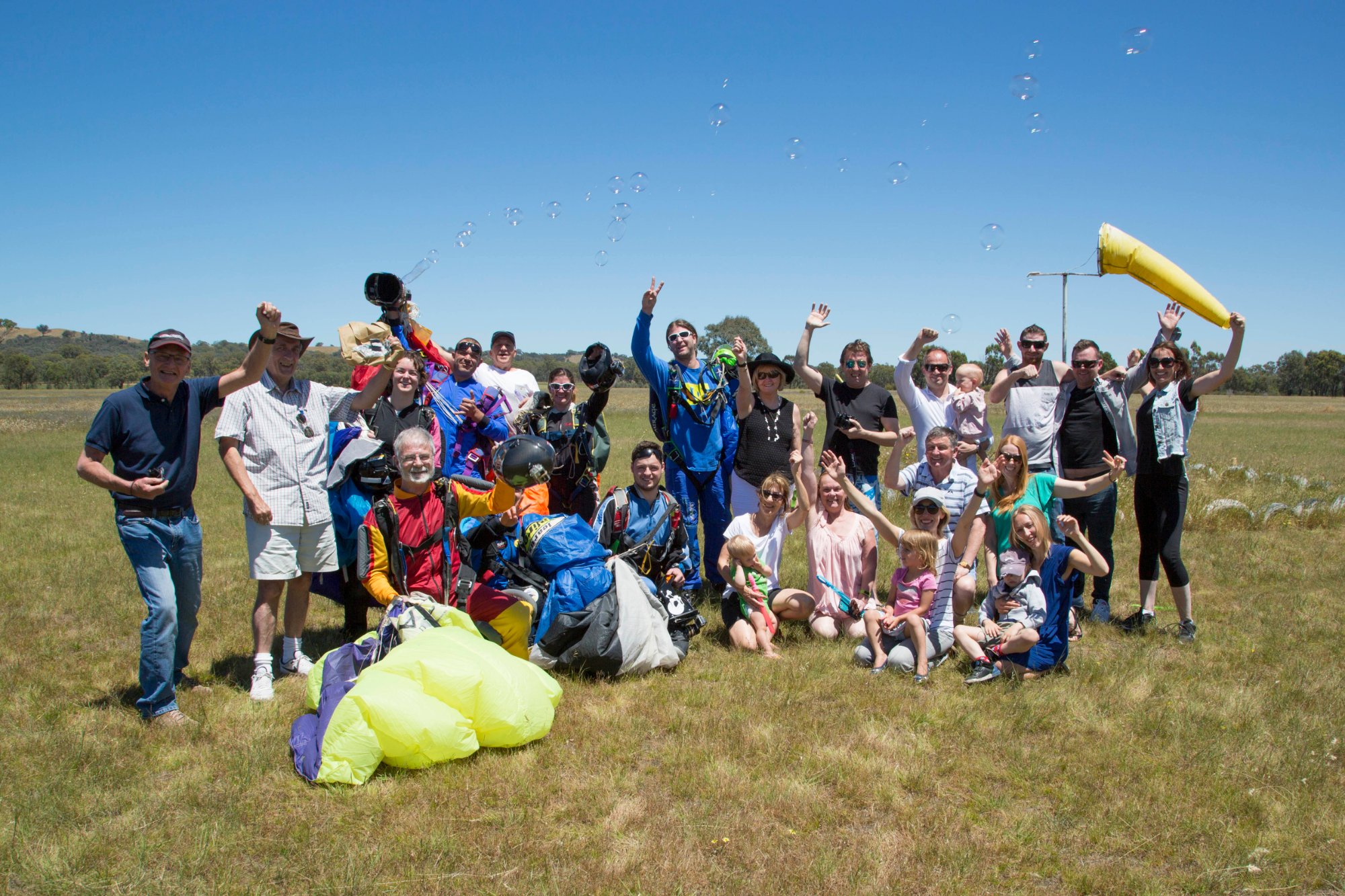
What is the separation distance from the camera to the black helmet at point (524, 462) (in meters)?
4.87

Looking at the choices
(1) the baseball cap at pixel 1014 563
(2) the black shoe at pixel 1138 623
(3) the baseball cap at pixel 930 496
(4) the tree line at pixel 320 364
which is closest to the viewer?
(1) the baseball cap at pixel 1014 563

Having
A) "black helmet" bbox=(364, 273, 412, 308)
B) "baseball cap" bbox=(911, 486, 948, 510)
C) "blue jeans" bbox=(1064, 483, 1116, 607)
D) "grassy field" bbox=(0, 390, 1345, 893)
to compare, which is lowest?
"grassy field" bbox=(0, 390, 1345, 893)

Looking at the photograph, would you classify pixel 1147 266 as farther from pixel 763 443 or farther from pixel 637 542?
pixel 637 542

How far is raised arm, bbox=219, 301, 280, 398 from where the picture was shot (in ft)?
14.2

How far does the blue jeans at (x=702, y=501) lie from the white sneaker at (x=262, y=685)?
3132 mm

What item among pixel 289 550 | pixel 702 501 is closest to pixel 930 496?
pixel 702 501

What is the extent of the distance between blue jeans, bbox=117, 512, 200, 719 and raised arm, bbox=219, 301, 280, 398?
789mm

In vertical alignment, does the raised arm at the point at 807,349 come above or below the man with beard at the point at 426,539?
above

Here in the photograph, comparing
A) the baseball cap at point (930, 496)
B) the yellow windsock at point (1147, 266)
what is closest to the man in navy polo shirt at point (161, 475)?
the baseball cap at point (930, 496)

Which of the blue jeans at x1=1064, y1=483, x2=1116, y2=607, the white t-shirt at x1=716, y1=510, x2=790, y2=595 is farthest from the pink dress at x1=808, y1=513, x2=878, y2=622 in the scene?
the blue jeans at x1=1064, y1=483, x2=1116, y2=607

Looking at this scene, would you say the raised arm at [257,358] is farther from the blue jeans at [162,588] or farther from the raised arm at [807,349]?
the raised arm at [807,349]

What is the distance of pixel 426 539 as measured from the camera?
16.8 ft

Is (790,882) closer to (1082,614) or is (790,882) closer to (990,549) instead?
(990,549)

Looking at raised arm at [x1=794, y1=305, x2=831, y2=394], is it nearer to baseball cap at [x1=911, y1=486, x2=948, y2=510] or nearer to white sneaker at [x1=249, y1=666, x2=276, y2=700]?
baseball cap at [x1=911, y1=486, x2=948, y2=510]
